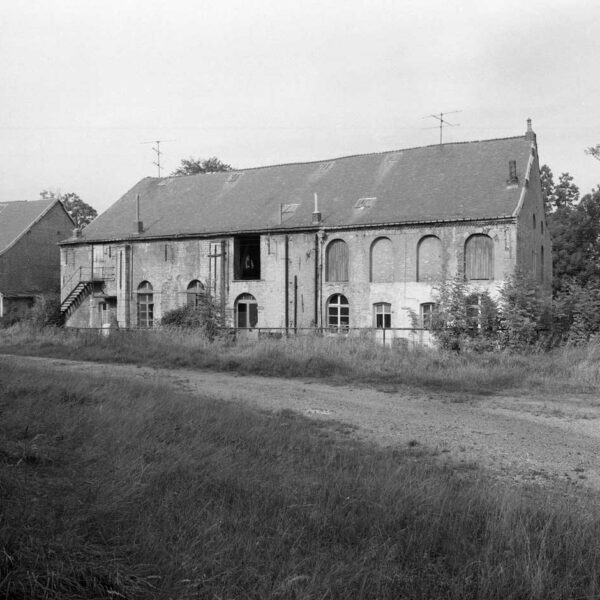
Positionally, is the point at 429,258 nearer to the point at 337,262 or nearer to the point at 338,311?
the point at 337,262

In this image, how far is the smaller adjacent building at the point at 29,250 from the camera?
3628cm

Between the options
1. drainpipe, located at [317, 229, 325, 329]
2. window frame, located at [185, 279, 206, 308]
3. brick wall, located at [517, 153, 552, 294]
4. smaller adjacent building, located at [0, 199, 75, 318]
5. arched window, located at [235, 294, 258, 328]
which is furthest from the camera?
smaller adjacent building, located at [0, 199, 75, 318]

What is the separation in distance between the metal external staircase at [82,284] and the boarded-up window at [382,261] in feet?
48.6

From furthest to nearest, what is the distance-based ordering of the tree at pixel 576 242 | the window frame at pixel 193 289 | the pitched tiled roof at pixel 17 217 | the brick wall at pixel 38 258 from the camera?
1. the tree at pixel 576 242
2. the pitched tiled roof at pixel 17 217
3. the brick wall at pixel 38 258
4. the window frame at pixel 193 289

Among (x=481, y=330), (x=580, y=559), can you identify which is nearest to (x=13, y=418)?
(x=580, y=559)

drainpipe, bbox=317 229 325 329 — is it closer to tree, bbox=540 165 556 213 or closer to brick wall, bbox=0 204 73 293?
brick wall, bbox=0 204 73 293

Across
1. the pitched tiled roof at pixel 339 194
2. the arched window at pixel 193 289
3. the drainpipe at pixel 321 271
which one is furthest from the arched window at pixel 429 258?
the arched window at pixel 193 289

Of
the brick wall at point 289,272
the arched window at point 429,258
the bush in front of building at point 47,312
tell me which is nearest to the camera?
the brick wall at point 289,272

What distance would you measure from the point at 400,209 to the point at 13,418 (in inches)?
876

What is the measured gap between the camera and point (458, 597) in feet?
11.0

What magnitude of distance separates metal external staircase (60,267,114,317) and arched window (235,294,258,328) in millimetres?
8010

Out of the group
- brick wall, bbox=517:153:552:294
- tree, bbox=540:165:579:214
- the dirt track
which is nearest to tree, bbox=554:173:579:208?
tree, bbox=540:165:579:214

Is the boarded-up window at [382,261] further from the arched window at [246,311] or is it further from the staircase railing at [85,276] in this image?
the staircase railing at [85,276]

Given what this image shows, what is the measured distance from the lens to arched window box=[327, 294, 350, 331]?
27141 millimetres
